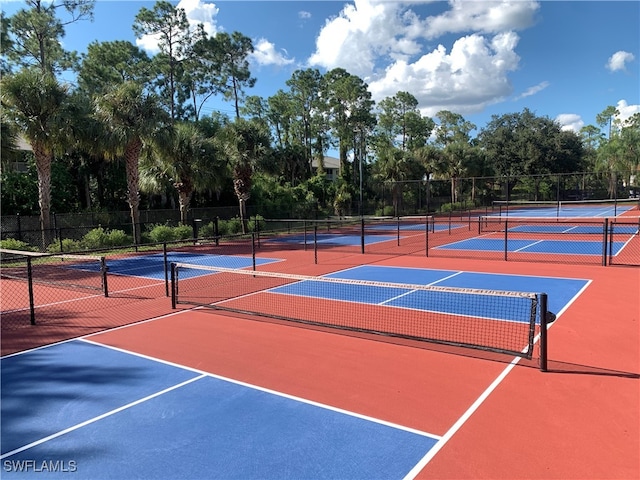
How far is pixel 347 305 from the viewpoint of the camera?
10344 millimetres

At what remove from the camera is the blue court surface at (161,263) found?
1568cm

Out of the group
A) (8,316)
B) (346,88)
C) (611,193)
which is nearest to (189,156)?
(8,316)

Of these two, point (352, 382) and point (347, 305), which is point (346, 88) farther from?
point (352, 382)

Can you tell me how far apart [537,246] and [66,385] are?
20.0 m

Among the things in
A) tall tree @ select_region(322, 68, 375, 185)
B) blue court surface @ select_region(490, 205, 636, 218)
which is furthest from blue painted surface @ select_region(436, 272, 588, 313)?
tall tree @ select_region(322, 68, 375, 185)

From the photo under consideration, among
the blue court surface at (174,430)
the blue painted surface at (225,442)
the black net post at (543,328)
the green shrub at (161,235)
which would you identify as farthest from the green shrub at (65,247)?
the black net post at (543,328)

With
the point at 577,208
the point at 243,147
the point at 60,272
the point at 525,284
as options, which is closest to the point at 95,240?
the point at 60,272

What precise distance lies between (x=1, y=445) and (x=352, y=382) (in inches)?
153

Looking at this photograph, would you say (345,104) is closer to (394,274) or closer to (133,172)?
(133,172)

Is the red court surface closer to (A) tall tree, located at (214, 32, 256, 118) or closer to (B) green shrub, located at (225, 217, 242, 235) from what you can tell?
(B) green shrub, located at (225, 217, 242, 235)

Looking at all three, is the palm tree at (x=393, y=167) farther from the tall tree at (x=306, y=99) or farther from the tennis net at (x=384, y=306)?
the tennis net at (x=384, y=306)

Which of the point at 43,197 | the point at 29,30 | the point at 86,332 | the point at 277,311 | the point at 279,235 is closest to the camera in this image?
the point at 86,332

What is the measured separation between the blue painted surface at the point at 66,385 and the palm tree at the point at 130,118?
1708 centimetres

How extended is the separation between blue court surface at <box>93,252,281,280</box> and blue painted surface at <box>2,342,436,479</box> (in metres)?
9.83
